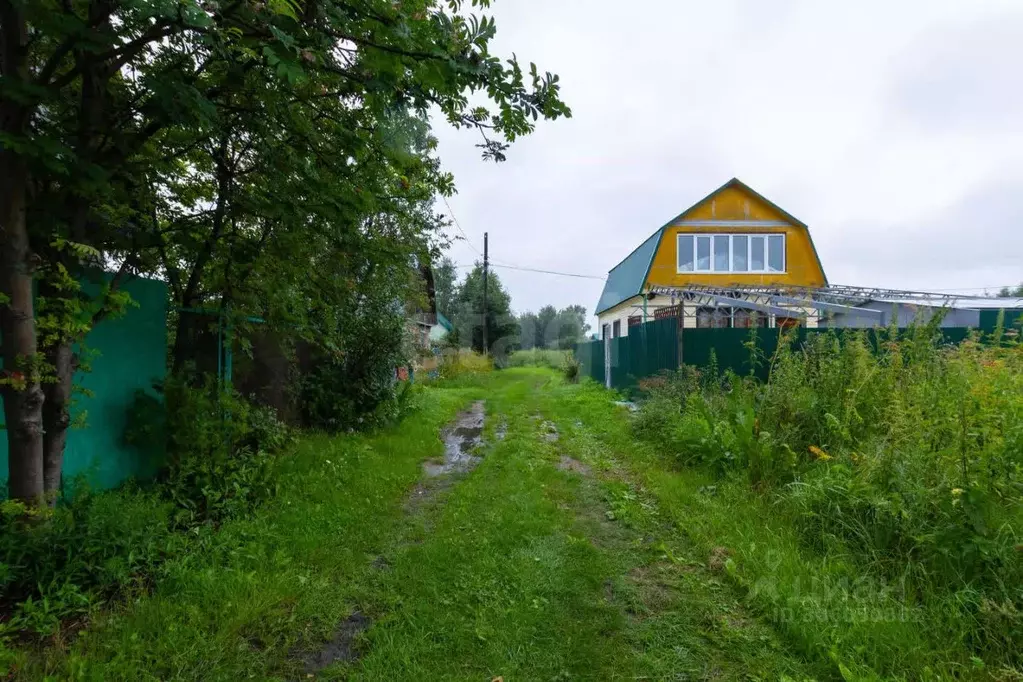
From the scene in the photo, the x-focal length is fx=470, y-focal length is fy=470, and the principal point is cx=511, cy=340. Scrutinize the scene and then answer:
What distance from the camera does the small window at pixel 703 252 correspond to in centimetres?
1605

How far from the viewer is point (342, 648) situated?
2529 mm

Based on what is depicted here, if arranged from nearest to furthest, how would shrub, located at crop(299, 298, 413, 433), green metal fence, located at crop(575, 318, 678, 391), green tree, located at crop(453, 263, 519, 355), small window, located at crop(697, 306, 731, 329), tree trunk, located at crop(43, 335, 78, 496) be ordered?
tree trunk, located at crop(43, 335, 78, 496) < shrub, located at crop(299, 298, 413, 433) < green metal fence, located at crop(575, 318, 678, 391) < small window, located at crop(697, 306, 731, 329) < green tree, located at crop(453, 263, 519, 355)

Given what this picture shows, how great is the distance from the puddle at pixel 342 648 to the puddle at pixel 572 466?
335cm

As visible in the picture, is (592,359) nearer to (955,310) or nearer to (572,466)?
(955,310)

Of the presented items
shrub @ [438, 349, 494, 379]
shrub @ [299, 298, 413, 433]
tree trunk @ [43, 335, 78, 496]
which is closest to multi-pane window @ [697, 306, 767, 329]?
shrub @ [299, 298, 413, 433]

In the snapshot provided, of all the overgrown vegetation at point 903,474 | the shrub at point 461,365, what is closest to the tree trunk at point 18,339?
the overgrown vegetation at point 903,474

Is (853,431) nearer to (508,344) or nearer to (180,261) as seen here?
(180,261)

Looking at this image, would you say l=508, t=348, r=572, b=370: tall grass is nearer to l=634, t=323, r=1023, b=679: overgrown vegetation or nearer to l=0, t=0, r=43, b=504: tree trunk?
l=634, t=323, r=1023, b=679: overgrown vegetation

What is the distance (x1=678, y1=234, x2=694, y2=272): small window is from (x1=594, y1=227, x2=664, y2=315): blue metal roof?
32.3 inches

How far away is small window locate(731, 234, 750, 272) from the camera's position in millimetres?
15977

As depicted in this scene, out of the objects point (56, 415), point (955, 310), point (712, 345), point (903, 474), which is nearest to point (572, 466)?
point (903, 474)

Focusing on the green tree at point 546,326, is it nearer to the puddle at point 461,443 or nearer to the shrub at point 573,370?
the shrub at point 573,370

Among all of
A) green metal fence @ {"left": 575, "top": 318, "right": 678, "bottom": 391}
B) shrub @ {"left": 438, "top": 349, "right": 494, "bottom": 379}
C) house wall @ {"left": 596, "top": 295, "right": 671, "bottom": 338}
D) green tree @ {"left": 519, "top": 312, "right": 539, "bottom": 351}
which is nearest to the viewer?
green metal fence @ {"left": 575, "top": 318, "right": 678, "bottom": 391}

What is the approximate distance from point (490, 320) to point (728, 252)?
51.5 feet
